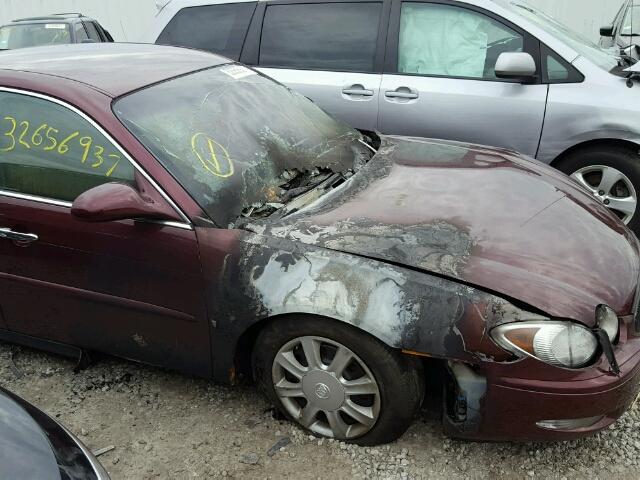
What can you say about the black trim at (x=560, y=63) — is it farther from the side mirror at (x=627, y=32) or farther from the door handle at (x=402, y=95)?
the side mirror at (x=627, y=32)

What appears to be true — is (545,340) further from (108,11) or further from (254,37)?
(108,11)

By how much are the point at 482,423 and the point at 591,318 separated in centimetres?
54

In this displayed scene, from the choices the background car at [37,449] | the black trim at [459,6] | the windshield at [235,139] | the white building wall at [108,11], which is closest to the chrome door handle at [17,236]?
the windshield at [235,139]

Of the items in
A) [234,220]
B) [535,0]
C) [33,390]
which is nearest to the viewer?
[234,220]

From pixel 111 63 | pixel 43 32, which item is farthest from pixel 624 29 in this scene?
pixel 43 32

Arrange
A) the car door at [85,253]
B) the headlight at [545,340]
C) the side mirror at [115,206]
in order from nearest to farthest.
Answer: the headlight at [545,340] → the side mirror at [115,206] → the car door at [85,253]

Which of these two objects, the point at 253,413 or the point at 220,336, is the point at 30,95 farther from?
the point at 253,413

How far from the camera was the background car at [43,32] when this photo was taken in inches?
337

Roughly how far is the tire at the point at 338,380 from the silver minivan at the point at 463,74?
1.88 metres

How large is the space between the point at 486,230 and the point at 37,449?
1.75 meters

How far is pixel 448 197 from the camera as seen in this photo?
2.67 metres

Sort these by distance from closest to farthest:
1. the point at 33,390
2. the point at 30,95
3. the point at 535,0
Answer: the point at 30,95
the point at 33,390
the point at 535,0

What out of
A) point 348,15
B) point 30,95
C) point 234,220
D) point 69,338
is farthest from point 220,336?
point 348,15

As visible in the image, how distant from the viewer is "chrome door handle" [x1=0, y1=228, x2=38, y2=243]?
103 inches
